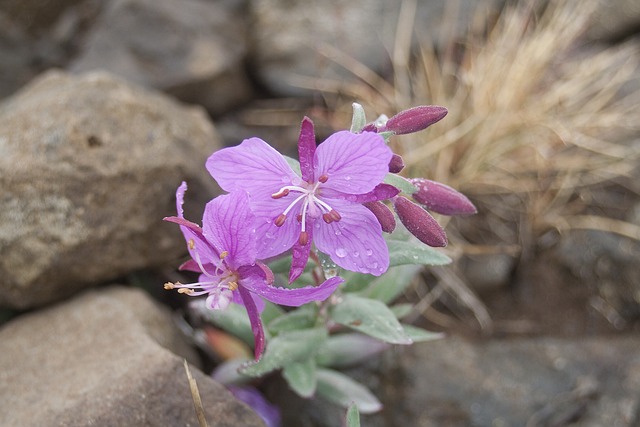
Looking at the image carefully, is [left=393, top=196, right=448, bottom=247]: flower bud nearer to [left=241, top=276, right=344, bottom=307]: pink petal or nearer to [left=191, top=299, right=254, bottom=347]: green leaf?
[left=241, top=276, right=344, bottom=307]: pink petal

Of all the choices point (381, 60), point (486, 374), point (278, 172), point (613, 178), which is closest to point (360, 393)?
point (486, 374)

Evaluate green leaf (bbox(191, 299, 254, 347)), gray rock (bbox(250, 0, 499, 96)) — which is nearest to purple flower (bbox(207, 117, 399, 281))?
green leaf (bbox(191, 299, 254, 347))

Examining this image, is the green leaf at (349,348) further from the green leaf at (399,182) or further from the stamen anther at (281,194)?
the stamen anther at (281,194)

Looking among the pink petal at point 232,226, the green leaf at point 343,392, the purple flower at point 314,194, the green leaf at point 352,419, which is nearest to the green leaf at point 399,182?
the purple flower at point 314,194

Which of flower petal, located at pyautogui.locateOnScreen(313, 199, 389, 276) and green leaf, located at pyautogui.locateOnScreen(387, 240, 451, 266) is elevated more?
flower petal, located at pyautogui.locateOnScreen(313, 199, 389, 276)

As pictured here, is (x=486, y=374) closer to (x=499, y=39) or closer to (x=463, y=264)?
(x=463, y=264)
